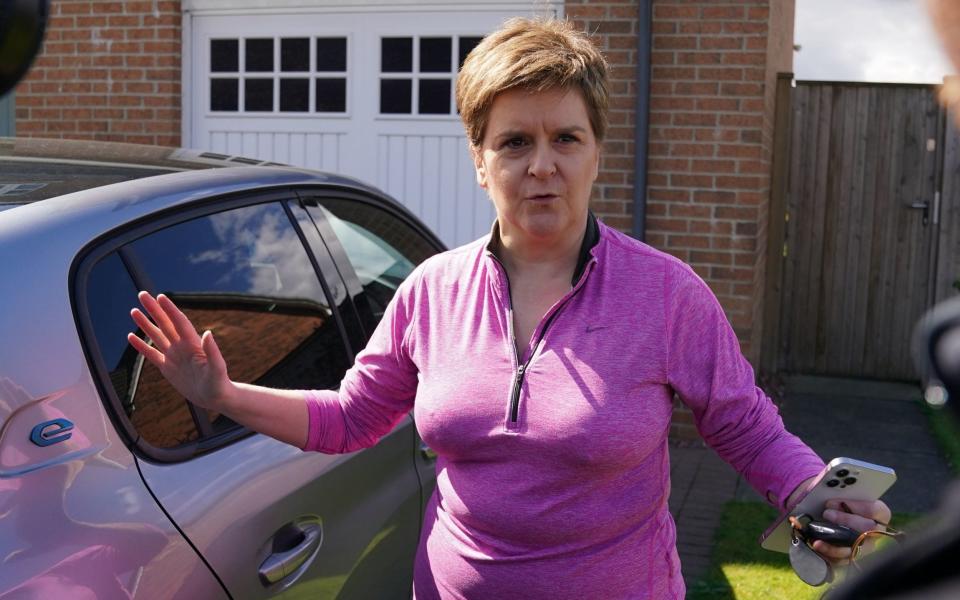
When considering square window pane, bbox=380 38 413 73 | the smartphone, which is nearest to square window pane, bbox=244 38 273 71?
square window pane, bbox=380 38 413 73

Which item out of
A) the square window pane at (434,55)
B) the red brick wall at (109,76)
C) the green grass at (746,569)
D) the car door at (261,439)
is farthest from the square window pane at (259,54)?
the car door at (261,439)

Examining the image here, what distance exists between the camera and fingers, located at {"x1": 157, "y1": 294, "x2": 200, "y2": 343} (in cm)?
201

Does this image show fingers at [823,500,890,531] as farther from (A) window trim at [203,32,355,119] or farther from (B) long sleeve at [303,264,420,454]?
(A) window trim at [203,32,355,119]

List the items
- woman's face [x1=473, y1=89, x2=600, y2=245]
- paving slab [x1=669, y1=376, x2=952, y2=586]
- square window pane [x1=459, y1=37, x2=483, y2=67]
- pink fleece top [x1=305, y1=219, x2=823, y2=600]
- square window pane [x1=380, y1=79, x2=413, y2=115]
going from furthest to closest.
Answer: square window pane [x1=380, y1=79, x2=413, y2=115], square window pane [x1=459, y1=37, x2=483, y2=67], paving slab [x1=669, y1=376, x2=952, y2=586], woman's face [x1=473, y1=89, x2=600, y2=245], pink fleece top [x1=305, y1=219, x2=823, y2=600]

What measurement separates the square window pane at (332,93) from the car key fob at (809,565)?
6.72 meters

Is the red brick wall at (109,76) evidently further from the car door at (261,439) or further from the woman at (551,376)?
the woman at (551,376)

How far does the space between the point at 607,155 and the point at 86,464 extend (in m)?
5.62

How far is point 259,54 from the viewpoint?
27.2ft

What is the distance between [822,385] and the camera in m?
8.86

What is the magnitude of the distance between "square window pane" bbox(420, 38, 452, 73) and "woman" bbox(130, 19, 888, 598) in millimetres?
5689

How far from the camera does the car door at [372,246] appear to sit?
314 cm

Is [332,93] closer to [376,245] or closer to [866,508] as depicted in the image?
[376,245]

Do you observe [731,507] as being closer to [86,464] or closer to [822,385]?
[822,385]

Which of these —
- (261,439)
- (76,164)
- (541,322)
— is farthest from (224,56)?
(541,322)
